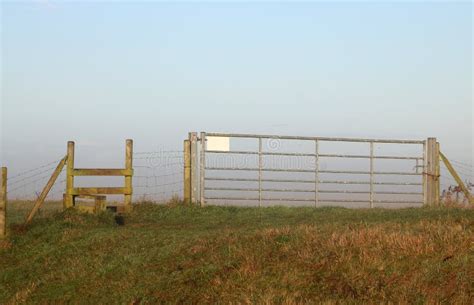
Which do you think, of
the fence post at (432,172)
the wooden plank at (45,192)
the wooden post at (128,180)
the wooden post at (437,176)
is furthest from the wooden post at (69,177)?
the wooden post at (437,176)

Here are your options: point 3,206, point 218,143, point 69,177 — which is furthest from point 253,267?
point 218,143

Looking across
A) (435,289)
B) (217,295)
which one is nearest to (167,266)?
(217,295)

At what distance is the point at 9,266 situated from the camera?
41.7 feet

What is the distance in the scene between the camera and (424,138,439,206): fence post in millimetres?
20688

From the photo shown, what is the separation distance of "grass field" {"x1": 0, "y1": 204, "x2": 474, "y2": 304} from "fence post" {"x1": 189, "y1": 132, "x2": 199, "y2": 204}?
5.56 m

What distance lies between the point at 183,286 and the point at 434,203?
13642 mm

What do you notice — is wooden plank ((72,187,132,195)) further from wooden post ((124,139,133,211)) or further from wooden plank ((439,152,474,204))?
wooden plank ((439,152,474,204))

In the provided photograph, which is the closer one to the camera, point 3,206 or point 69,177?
point 3,206

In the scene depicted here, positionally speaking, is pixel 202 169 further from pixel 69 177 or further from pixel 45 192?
pixel 45 192

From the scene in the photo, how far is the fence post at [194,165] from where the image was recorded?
63.0ft

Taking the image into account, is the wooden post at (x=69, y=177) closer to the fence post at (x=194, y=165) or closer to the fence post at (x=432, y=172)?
the fence post at (x=194, y=165)

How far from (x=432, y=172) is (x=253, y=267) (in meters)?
13.5

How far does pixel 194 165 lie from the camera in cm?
1936

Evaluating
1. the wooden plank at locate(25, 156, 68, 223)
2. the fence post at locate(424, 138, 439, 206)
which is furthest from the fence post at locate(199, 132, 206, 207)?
the fence post at locate(424, 138, 439, 206)
